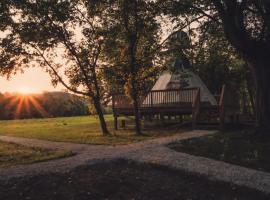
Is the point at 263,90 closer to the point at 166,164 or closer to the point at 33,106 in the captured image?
the point at 166,164

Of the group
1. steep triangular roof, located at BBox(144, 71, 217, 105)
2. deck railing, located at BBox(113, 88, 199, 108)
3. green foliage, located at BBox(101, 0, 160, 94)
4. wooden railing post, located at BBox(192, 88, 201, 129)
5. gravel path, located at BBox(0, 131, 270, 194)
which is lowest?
gravel path, located at BBox(0, 131, 270, 194)

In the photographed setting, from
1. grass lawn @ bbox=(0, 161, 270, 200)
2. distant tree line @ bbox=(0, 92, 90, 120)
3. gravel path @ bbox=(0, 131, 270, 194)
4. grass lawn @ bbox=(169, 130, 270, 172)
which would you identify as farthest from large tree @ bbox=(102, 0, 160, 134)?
distant tree line @ bbox=(0, 92, 90, 120)

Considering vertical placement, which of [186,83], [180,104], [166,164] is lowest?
[166,164]

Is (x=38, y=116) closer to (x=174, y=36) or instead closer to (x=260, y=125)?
(x=174, y=36)

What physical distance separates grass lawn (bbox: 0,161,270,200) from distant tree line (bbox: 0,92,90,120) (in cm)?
5189

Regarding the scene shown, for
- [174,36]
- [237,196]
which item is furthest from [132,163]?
[174,36]

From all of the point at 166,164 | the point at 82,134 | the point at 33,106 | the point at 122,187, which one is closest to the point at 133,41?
the point at 82,134

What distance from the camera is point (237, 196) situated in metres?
7.65

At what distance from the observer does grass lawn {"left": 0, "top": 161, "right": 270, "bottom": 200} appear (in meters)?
7.73

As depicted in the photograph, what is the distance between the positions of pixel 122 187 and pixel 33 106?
57552 mm

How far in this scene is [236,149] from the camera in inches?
505

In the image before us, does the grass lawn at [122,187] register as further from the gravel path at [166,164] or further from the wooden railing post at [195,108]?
the wooden railing post at [195,108]

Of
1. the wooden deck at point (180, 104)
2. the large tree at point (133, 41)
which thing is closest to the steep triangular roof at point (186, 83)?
the wooden deck at point (180, 104)

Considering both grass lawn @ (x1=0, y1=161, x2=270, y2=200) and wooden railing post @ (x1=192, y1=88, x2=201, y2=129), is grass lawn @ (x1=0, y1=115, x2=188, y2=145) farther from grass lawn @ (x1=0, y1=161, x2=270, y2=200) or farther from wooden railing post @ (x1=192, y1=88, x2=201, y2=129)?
grass lawn @ (x1=0, y1=161, x2=270, y2=200)
